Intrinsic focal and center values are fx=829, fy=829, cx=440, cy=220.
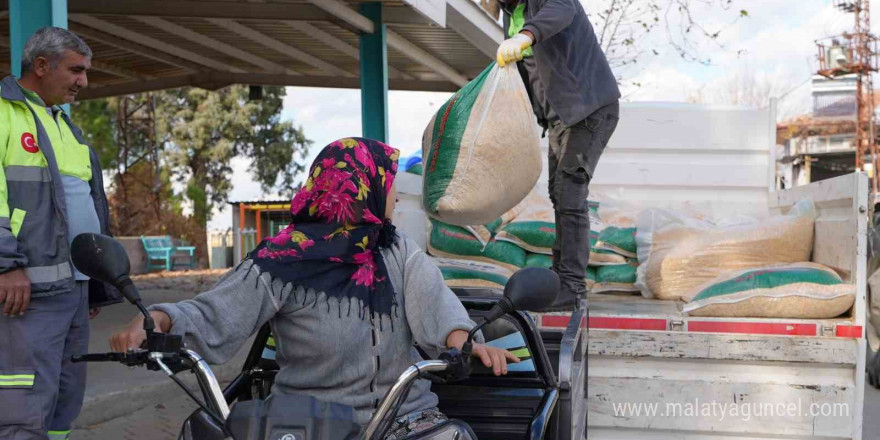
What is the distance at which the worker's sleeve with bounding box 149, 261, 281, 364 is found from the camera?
6.98ft

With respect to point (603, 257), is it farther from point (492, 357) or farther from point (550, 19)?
point (492, 357)

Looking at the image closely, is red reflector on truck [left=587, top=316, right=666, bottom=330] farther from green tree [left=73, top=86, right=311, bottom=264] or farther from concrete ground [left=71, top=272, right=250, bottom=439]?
green tree [left=73, top=86, right=311, bottom=264]

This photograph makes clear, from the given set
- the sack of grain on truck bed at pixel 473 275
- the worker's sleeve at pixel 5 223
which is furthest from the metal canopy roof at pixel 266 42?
the worker's sleeve at pixel 5 223

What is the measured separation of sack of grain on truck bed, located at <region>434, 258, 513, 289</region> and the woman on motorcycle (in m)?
1.86

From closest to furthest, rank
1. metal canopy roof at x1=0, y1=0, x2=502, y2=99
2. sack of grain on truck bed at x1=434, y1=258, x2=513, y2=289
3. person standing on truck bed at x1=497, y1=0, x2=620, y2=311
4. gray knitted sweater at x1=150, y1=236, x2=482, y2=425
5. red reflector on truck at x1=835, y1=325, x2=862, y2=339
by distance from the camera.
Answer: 1. gray knitted sweater at x1=150, y1=236, x2=482, y2=425
2. red reflector on truck at x1=835, y1=325, x2=862, y2=339
3. person standing on truck bed at x1=497, y1=0, x2=620, y2=311
4. sack of grain on truck bed at x1=434, y1=258, x2=513, y2=289
5. metal canopy roof at x1=0, y1=0, x2=502, y2=99

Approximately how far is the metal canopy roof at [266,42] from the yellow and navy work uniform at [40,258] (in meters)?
4.32

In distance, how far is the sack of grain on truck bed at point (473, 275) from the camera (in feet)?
13.9

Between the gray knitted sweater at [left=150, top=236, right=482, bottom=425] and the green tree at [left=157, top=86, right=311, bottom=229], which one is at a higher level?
the green tree at [left=157, top=86, right=311, bottom=229]

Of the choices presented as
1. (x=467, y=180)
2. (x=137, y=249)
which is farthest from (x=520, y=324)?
(x=137, y=249)

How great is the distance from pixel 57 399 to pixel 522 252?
283 centimetres

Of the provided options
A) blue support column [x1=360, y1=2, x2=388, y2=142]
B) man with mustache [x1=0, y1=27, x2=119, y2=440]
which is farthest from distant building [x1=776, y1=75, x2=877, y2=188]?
Answer: man with mustache [x1=0, y1=27, x2=119, y2=440]

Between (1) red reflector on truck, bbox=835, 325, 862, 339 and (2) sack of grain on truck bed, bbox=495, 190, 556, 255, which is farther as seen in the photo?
(2) sack of grain on truck bed, bbox=495, 190, 556, 255

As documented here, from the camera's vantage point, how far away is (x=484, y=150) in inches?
141

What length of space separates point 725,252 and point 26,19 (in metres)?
3.94
